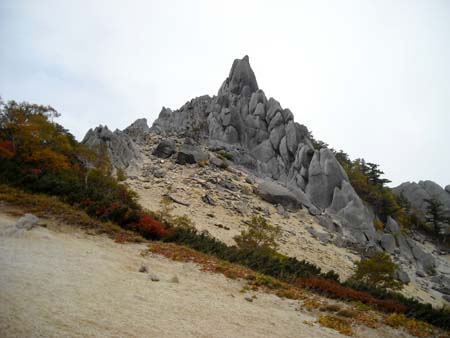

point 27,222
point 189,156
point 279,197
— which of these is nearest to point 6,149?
point 27,222

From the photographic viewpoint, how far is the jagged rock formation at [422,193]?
6800 centimetres

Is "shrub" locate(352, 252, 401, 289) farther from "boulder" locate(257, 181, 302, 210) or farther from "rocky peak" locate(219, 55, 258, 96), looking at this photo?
"rocky peak" locate(219, 55, 258, 96)

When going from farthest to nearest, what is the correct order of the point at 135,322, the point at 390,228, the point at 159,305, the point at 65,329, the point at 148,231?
the point at 390,228
the point at 148,231
the point at 159,305
the point at 135,322
the point at 65,329

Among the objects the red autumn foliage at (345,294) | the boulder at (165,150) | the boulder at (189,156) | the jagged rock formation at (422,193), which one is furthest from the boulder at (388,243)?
the jagged rock formation at (422,193)

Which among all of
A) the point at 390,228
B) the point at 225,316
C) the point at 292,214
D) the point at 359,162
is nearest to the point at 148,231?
the point at 225,316

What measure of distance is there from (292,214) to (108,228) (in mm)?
28124

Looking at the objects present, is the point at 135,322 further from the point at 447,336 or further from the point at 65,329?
the point at 447,336

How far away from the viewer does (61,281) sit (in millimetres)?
6859

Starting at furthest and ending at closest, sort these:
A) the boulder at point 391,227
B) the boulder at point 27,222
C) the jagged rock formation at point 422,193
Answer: the jagged rock formation at point 422,193, the boulder at point 391,227, the boulder at point 27,222

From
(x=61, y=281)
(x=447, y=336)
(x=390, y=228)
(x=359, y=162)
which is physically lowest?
(x=61, y=281)

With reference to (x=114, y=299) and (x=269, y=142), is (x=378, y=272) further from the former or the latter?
(x=269, y=142)

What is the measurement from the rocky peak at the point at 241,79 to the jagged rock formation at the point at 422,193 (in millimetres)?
50673

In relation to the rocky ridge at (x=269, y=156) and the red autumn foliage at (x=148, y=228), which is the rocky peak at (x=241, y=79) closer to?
the rocky ridge at (x=269, y=156)

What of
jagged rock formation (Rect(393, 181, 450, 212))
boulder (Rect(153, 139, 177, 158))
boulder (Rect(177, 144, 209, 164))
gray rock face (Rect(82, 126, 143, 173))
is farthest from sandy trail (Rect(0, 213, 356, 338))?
jagged rock formation (Rect(393, 181, 450, 212))
